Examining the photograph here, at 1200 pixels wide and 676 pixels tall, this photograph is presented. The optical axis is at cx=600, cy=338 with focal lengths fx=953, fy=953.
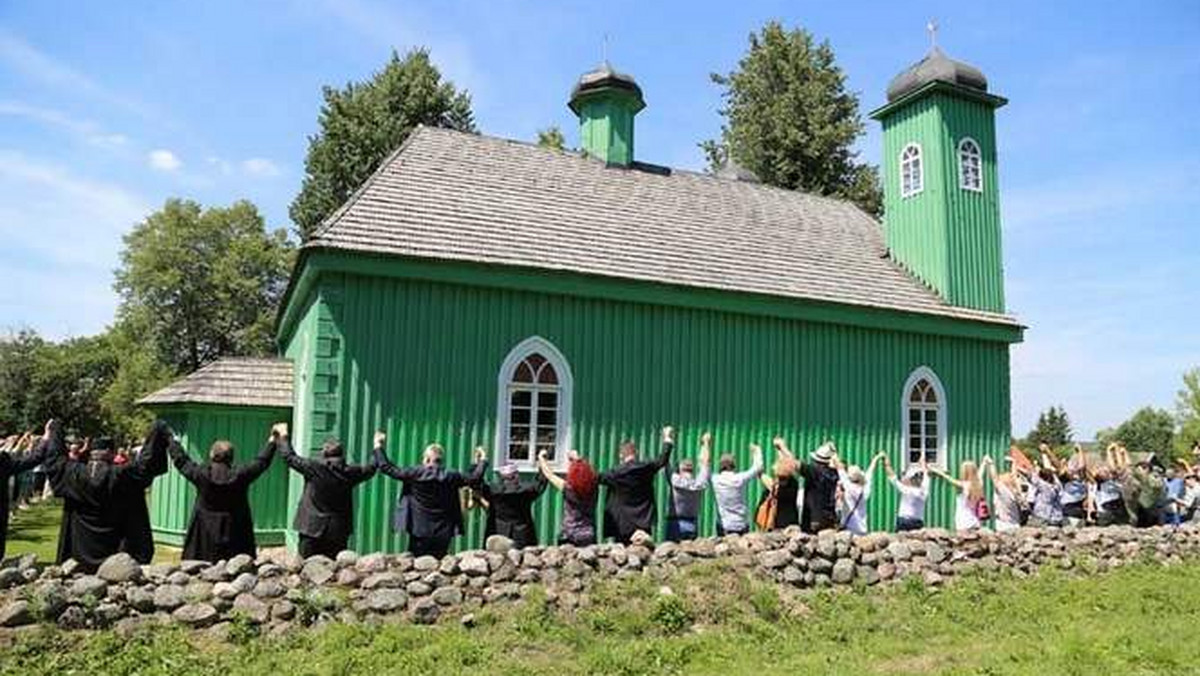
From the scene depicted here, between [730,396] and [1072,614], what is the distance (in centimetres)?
666

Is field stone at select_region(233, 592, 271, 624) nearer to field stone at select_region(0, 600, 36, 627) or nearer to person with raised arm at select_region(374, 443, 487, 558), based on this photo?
field stone at select_region(0, 600, 36, 627)

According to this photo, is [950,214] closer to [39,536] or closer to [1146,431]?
[39,536]

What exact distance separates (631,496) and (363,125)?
26892 mm

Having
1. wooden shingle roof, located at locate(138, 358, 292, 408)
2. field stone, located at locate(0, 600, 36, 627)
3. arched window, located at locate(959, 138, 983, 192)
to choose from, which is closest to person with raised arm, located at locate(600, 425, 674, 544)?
field stone, located at locate(0, 600, 36, 627)

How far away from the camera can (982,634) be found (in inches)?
395

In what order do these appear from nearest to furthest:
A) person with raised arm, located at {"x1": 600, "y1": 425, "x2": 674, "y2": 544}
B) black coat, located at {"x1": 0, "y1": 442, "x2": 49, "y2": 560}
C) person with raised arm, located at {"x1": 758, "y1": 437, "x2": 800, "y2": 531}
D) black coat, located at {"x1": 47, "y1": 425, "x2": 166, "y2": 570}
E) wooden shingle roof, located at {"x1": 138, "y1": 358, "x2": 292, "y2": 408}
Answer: black coat, located at {"x1": 47, "y1": 425, "x2": 166, "y2": 570}, black coat, located at {"x1": 0, "y1": 442, "x2": 49, "y2": 560}, person with raised arm, located at {"x1": 600, "y1": 425, "x2": 674, "y2": 544}, person with raised arm, located at {"x1": 758, "y1": 437, "x2": 800, "y2": 531}, wooden shingle roof, located at {"x1": 138, "y1": 358, "x2": 292, "y2": 408}

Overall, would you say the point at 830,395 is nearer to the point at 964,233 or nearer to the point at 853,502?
the point at 853,502

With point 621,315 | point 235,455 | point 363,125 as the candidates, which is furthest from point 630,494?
point 363,125

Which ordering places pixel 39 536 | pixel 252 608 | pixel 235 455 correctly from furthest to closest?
pixel 39 536 < pixel 235 455 < pixel 252 608

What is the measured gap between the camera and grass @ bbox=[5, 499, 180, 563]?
1519 cm

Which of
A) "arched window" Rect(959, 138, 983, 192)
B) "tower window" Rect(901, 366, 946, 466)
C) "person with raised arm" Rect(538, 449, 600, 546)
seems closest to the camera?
"person with raised arm" Rect(538, 449, 600, 546)

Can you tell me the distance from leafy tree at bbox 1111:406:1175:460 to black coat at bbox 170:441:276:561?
305 feet

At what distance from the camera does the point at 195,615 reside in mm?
8133

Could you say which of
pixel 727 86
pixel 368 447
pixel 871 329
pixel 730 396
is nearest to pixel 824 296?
pixel 871 329
